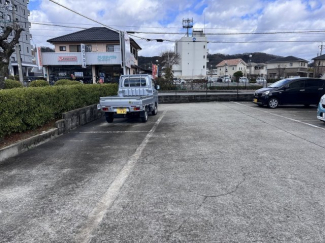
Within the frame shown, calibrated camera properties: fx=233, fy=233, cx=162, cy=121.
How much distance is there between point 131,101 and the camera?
27.1 feet

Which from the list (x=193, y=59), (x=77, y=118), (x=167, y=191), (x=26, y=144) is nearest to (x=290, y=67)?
(x=193, y=59)

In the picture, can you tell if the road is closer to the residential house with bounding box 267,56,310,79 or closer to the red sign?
the red sign

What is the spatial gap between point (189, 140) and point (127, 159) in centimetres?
204

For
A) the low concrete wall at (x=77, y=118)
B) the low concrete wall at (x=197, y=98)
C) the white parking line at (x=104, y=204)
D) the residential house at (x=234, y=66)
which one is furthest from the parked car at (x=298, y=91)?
the residential house at (x=234, y=66)

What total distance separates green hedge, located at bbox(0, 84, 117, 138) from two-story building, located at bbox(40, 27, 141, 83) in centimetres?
→ 1565

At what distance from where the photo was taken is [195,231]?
2.41 meters

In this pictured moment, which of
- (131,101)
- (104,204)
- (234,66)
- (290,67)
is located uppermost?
(234,66)

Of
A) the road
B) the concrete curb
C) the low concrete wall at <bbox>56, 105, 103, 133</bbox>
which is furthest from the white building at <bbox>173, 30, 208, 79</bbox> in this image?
the road

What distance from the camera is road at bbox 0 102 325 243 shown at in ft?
7.95

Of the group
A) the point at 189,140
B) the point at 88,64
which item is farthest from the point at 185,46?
the point at 189,140

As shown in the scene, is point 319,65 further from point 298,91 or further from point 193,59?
point 298,91

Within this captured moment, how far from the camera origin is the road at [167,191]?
2424 millimetres

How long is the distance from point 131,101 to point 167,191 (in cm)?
539

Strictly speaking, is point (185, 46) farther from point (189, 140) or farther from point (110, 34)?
point (189, 140)
